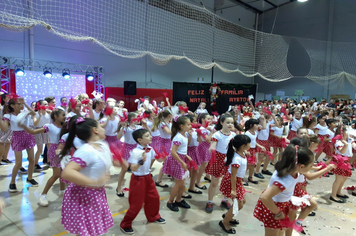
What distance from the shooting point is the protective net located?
930 centimetres

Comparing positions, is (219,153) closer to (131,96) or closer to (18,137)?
(18,137)

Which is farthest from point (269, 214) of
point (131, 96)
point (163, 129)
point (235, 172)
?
point (131, 96)

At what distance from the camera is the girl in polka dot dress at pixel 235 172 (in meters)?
2.85

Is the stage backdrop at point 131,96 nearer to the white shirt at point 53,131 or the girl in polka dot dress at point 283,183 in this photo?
the white shirt at point 53,131

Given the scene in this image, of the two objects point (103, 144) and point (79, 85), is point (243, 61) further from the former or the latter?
point (103, 144)

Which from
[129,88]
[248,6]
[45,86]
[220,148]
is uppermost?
[248,6]

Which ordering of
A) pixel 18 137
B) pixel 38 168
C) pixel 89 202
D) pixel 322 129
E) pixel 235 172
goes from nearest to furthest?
1. pixel 89 202
2. pixel 235 172
3. pixel 18 137
4. pixel 38 168
5. pixel 322 129

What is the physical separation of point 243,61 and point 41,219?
1743cm

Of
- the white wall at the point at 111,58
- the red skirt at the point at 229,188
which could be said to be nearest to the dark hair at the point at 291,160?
the red skirt at the point at 229,188

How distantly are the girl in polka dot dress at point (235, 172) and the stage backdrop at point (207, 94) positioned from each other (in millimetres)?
7452

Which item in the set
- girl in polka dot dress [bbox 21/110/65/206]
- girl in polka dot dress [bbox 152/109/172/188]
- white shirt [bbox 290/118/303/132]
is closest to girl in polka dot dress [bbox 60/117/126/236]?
girl in polka dot dress [bbox 21/110/65/206]

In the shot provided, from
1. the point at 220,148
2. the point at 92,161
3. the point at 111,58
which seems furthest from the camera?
the point at 111,58

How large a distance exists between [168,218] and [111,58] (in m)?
11.5

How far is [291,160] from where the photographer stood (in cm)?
215
